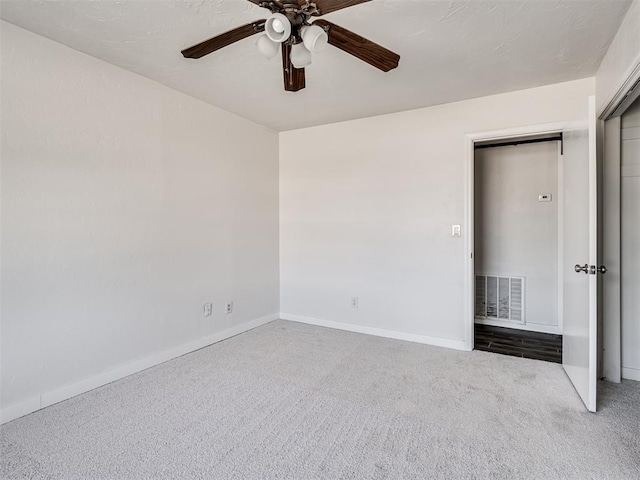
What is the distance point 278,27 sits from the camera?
1471mm

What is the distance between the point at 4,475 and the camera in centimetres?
156

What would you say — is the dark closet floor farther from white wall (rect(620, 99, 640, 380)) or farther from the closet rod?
the closet rod

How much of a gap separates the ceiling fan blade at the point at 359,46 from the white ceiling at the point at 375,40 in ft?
0.97

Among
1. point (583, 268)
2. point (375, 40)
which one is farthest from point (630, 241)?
point (375, 40)

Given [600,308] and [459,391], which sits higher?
[600,308]

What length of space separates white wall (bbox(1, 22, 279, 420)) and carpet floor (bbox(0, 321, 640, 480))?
0.31 metres

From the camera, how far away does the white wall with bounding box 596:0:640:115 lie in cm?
175

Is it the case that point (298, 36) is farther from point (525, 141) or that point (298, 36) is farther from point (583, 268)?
point (525, 141)

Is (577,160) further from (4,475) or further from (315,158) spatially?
(4,475)

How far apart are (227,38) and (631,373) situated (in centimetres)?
350

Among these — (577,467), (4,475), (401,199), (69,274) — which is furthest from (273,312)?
(577,467)

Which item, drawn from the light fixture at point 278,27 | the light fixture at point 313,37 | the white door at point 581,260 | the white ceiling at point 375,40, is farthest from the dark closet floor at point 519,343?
the light fixture at point 278,27

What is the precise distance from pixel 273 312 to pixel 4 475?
2744 millimetres

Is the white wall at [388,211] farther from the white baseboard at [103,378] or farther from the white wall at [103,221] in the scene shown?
the white baseboard at [103,378]
